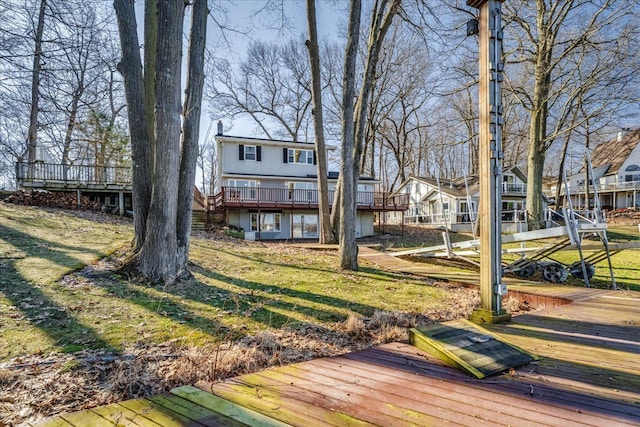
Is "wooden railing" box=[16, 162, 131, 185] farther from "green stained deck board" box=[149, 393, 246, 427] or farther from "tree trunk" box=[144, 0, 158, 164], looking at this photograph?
"green stained deck board" box=[149, 393, 246, 427]

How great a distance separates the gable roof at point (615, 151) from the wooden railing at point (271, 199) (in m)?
30.3

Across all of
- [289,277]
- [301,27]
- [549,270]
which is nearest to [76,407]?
[289,277]

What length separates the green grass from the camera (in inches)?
147

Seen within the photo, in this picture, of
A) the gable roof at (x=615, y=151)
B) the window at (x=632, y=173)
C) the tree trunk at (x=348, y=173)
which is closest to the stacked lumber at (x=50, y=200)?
the tree trunk at (x=348, y=173)

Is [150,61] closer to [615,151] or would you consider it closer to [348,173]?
[348,173]

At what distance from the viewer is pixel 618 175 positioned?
118 feet

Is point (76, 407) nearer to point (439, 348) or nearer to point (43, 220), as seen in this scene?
point (439, 348)

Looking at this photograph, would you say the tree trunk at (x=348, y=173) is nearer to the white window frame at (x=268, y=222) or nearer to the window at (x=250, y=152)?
the white window frame at (x=268, y=222)

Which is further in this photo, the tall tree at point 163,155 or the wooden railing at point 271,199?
the wooden railing at point 271,199

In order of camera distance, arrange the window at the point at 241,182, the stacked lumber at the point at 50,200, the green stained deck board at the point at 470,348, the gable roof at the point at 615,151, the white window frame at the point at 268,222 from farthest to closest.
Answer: the gable roof at the point at 615,151
the window at the point at 241,182
the white window frame at the point at 268,222
the stacked lumber at the point at 50,200
the green stained deck board at the point at 470,348

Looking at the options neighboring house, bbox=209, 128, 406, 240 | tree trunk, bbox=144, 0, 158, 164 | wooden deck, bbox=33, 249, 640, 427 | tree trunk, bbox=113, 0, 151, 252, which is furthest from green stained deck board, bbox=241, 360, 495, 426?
neighboring house, bbox=209, 128, 406, 240

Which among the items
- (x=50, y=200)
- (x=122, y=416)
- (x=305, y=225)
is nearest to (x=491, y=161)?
(x=122, y=416)

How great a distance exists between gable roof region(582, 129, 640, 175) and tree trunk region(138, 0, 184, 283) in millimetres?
44235

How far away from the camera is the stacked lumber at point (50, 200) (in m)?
15.0
